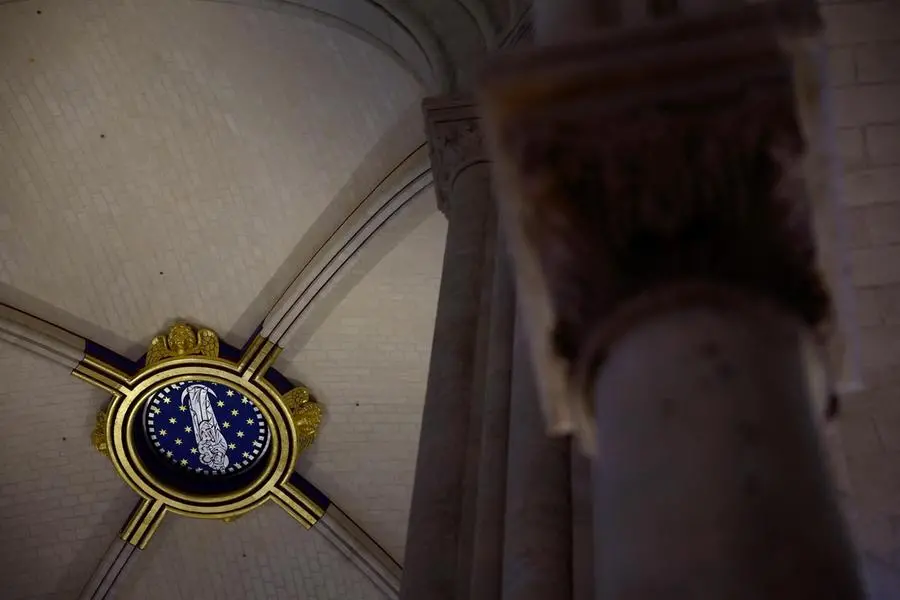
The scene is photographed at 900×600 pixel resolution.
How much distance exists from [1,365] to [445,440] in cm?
572

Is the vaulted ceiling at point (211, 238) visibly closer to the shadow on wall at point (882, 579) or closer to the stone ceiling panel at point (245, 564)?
the stone ceiling panel at point (245, 564)

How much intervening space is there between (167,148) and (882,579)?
5.53 m

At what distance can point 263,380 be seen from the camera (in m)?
8.12

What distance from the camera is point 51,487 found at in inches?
328

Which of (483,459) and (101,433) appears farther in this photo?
(101,433)

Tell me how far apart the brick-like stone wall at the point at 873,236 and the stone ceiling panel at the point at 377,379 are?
404cm

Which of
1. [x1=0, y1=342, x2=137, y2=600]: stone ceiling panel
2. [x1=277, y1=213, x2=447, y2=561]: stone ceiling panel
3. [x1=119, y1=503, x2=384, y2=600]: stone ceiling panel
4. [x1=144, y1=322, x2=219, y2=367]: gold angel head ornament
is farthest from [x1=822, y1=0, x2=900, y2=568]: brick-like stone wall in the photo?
[x1=0, y1=342, x2=137, y2=600]: stone ceiling panel

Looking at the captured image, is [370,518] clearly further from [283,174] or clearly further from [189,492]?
[283,174]

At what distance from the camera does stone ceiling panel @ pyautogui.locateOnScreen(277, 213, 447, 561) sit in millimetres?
7734

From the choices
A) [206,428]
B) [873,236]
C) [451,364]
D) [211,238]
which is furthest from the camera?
[206,428]

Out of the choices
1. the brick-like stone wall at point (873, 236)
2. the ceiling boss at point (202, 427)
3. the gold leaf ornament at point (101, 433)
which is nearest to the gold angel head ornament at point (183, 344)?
the ceiling boss at point (202, 427)

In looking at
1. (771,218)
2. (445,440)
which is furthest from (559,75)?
(445,440)

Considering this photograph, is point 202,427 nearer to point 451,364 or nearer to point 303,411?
point 303,411

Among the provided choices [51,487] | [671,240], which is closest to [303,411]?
[51,487]
